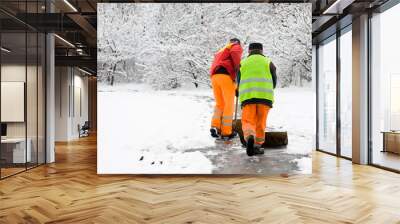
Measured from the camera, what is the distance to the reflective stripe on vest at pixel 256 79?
6.34m

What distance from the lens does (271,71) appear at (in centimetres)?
648

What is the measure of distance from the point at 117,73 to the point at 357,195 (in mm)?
4072

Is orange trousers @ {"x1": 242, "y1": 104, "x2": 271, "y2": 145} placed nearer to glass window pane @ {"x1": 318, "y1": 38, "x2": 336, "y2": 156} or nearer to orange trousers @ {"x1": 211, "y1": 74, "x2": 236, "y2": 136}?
orange trousers @ {"x1": 211, "y1": 74, "x2": 236, "y2": 136}

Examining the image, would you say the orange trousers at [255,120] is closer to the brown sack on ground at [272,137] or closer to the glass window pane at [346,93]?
the brown sack on ground at [272,137]

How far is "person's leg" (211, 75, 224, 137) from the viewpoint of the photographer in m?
6.48

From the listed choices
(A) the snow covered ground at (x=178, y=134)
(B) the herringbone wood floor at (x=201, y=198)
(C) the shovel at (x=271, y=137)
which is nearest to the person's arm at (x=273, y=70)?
(A) the snow covered ground at (x=178, y=134)

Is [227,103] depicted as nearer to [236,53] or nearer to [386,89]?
[236,53]

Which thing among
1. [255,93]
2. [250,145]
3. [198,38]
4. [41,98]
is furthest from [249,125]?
[41,98]

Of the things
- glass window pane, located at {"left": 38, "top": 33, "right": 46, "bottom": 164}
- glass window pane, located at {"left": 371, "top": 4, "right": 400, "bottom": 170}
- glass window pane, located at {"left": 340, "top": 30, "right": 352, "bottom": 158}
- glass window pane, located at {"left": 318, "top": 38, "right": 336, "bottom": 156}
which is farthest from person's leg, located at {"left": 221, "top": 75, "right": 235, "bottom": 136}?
glass window pane, located at {"left": 318, "top": 38, "right": 336, "bottom": 156}

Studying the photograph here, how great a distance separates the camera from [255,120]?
Result: 646cm

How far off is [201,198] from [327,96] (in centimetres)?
641

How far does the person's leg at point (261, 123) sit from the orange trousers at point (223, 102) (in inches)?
17.8

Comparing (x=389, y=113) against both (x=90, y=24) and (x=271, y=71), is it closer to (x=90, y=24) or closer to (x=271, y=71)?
(x=271, y=71)

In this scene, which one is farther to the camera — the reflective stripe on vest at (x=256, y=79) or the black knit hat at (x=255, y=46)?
the black knit hat at (x=255, y=46)
